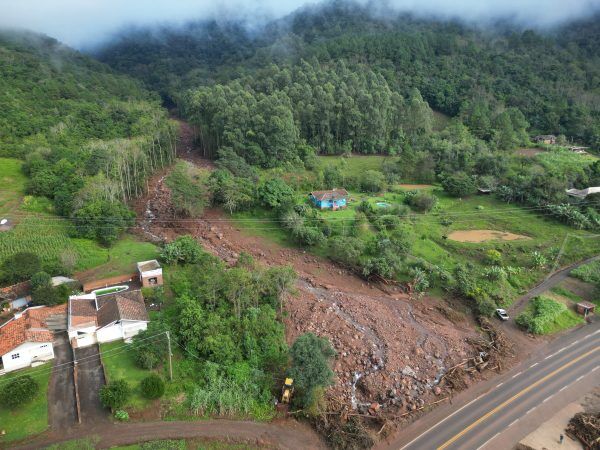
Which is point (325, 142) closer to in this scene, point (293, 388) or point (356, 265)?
point (356, 265)

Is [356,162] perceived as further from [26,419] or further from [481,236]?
[26,419]

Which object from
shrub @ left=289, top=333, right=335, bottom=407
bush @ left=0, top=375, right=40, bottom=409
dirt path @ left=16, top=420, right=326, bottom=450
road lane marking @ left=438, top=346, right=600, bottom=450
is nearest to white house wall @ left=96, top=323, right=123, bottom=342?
bush @ left=0, top=375, right=40, bottom=409

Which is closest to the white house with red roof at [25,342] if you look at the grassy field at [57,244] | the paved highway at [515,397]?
the grassy field at [57,244]

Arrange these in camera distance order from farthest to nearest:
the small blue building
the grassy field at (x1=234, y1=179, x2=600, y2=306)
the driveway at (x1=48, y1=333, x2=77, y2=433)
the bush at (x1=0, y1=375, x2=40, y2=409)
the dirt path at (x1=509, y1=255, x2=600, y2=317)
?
the small blue building → the grassy field at (x1=234, y1=179, x2=600, y2=306) → the dirt path at (x1=509, y1=255, x2=600, y2=317) → the driveway at (x1=48, y1=333, x2=77, y2=433) → the bush at (x1=0, y1=375, x2=40, y2=409)

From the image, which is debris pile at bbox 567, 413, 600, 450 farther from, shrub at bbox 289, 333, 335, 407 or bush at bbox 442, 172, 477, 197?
bush at bbox 442, 172, 477, 197

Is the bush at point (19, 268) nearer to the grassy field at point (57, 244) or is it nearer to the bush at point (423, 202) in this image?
the grassy field at point (57, 244)

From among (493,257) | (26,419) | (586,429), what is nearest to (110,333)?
(26,419)

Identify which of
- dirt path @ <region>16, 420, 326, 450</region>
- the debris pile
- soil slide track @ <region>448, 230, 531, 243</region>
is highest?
dirt path @ <region>16, 420, 326, 450</region>
